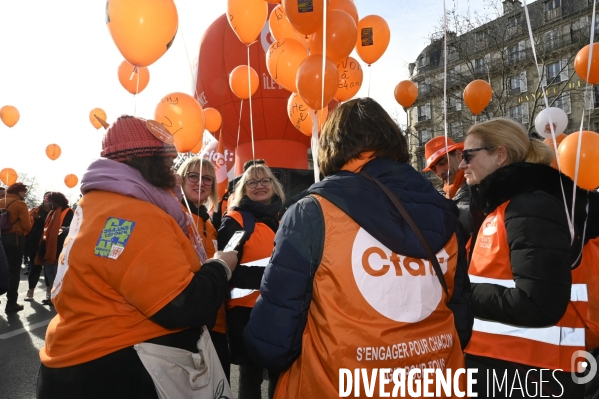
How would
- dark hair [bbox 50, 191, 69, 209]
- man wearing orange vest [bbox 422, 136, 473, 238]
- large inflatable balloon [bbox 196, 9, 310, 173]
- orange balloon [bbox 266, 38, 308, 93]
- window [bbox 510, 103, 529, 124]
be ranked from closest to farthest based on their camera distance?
man wearing orange vest [bbox 422, 136, 473, 238]
orange balloon [bbox 266, 38, 308, 93]
dark hair [bbox 50, 191, 69, 209]
large inflatable balloon [bbox 196, 9, 310, 173]
window [bbox 510, 103, 529, 124]

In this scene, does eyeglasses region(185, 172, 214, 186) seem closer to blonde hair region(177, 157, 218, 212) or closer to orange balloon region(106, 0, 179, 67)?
Result: blonde hair region(177, 157, 218, 212)

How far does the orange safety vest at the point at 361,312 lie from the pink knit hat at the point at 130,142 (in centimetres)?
78

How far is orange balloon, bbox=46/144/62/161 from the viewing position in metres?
10.6

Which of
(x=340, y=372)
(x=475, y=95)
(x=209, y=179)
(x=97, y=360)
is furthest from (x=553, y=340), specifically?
(x=475, y=95)

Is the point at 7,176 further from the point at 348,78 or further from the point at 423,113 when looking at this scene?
the point at 423,113

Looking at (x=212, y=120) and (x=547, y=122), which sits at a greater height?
(x=212, y=120)

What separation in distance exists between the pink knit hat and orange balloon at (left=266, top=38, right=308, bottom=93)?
8.24 feet

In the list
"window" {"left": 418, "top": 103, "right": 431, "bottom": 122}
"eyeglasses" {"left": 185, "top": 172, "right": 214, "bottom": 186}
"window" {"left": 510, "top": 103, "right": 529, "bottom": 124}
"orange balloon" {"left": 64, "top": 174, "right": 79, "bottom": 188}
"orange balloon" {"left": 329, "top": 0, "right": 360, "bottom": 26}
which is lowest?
"eyeglasses" {"left": 185, "top": 172, "right": 214, "bottom": 186}

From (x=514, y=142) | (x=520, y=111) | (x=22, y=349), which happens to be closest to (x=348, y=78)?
(x=514, y=142)

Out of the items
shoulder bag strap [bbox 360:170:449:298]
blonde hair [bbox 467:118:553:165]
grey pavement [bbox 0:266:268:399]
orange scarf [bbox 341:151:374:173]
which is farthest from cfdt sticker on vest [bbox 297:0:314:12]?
grey pavement [bbox 0:266:268:399]

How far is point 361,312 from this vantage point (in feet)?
4.14

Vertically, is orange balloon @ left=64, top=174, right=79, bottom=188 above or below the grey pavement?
above

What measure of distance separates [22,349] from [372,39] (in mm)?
5341

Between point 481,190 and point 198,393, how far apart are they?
57.7 inches
